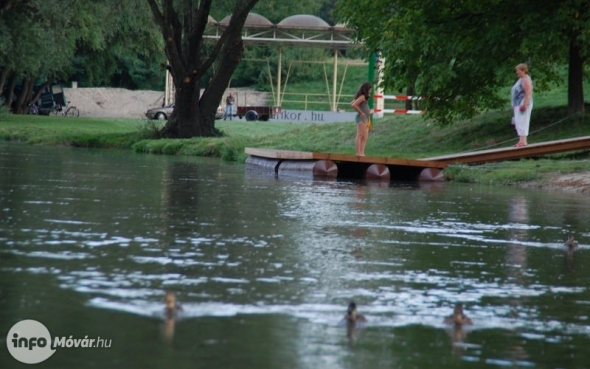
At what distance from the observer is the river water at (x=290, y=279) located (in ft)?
20.5

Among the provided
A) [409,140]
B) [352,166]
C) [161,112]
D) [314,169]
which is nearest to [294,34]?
[161,112]

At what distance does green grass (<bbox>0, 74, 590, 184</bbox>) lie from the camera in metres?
22.0

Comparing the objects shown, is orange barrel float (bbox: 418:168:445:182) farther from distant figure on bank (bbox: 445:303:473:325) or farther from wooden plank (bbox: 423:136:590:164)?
distant figure on bank (bbox: 445:303:473:325)

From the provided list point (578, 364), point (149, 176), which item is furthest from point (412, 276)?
point (149, 176)

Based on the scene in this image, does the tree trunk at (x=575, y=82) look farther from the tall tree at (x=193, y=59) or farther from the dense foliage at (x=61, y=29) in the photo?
the dense foliage at (x=61, y=29)

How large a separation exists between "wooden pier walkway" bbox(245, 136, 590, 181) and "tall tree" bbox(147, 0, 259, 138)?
11.4 m

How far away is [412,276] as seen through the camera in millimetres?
8789

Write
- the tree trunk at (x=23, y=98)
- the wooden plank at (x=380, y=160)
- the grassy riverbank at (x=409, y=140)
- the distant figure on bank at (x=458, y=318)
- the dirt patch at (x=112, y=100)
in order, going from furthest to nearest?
the dirt patch at (x=112, y=100) < the tree trunk at (x=23, y=98) < the grassy riverbank at (x=409, y=140) < the wooden plank at (x=380, y=160) < the distant figure on bank at (x=458, y=318)

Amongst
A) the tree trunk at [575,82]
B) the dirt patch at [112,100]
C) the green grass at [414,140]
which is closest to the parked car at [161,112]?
the dirt patch at [112,100]

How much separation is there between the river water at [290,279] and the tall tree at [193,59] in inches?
724

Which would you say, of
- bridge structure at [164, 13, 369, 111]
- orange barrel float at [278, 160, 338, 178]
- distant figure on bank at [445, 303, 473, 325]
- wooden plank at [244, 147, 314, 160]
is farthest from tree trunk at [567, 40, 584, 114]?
bridge structure at [164, 13, 369, 111]

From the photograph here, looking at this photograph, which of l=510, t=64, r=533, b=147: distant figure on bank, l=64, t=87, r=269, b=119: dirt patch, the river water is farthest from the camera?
l=64, t=87, r=269, b=119: dirt patch

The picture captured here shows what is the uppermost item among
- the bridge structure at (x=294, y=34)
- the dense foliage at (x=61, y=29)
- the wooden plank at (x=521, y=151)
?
the bridge structure at (x=294, y=34)

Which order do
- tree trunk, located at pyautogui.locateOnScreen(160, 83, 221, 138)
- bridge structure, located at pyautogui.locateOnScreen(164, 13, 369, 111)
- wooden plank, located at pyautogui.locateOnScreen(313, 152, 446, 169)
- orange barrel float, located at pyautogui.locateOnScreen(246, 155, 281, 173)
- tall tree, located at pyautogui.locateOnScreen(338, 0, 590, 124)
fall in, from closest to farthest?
wooden plank, located at pyautogui.locateOnScreen(313, 152, 446, 169)
orange barrel float, located at pyautogui.locateOnScreen(246, 155, 281, 173)
tall tree, located at pyautogui.locateOnScreen(338, 0, 590, 124)
tree trunk, located at pyautogui.locateOnScreen(160, 83, 221, 138)
bridge structure, located at pyautogui.locateOnScreen(164, 13, 369, 111)
